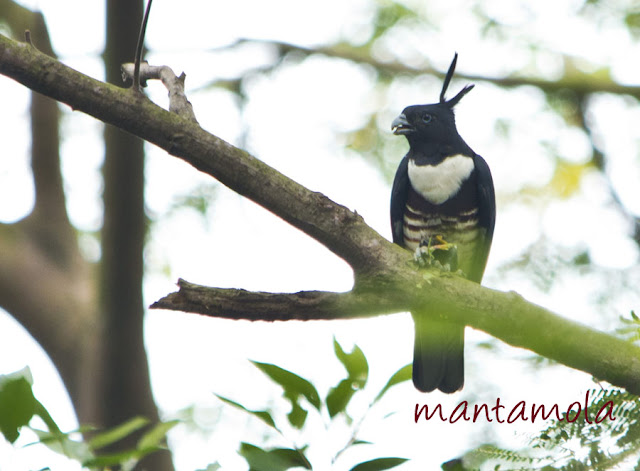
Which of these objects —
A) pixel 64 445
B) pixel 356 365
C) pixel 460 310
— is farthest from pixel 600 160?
pixel 64 445

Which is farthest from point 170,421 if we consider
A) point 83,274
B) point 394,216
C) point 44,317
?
point 83,274

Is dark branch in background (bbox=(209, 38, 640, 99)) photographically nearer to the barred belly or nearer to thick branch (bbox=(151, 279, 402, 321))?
the barred belly

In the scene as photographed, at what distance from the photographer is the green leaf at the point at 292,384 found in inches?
66.7

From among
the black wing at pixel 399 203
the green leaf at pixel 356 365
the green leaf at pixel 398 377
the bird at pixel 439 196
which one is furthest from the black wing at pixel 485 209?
the green leaf at pixel 356 365

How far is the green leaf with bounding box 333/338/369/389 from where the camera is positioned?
179 cm

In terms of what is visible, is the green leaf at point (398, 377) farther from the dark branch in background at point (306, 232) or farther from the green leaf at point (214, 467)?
the green leaf at point (214, 467)

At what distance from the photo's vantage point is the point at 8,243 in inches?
200

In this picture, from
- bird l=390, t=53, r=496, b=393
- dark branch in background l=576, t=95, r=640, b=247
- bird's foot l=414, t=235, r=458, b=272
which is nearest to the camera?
bird's foot l=414, t=235, r=458, b=272

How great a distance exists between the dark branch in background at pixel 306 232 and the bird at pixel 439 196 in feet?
5.66

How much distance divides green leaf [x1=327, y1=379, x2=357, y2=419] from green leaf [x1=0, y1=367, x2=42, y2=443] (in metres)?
0.65

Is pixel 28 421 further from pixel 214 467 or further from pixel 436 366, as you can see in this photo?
pixel 436 366

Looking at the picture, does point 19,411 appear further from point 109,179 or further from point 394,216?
point 394,216

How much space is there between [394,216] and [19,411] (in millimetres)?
3301

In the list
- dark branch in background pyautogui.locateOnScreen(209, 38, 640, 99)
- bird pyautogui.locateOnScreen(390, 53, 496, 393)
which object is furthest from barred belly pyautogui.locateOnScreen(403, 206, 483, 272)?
dark branch in background pyautogui.locateOnScreen(209, 38, 640, 99)
